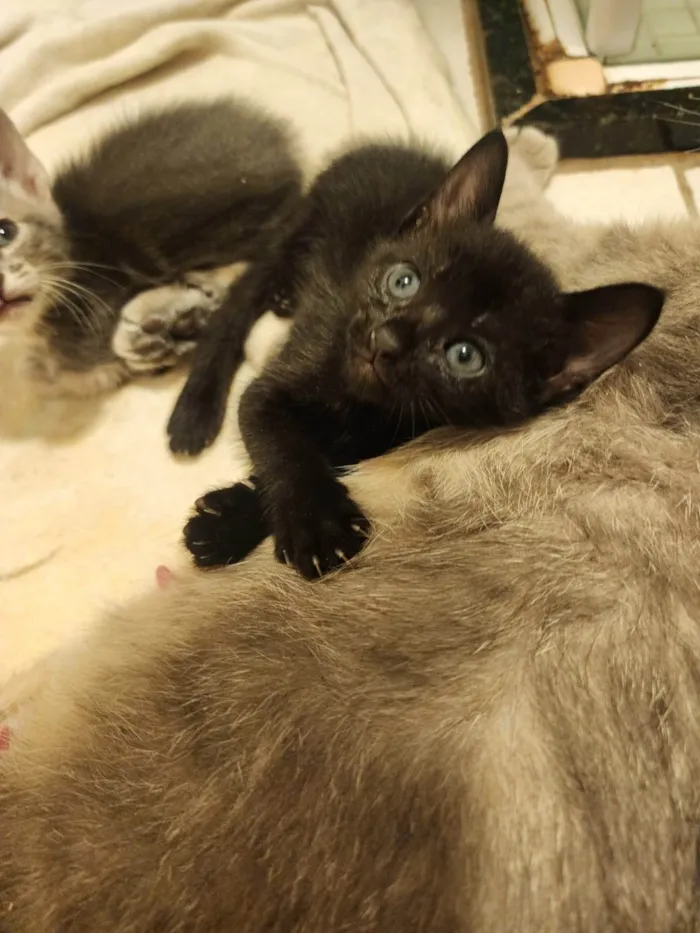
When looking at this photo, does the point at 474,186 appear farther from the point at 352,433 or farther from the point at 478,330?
the point at 352,433

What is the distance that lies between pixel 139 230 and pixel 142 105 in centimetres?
43

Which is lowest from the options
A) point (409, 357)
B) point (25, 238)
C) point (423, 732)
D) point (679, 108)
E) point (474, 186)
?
point (679, 108)

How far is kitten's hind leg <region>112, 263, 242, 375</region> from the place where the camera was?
1.60 meters

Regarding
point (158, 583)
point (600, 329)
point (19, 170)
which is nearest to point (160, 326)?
point (19, 170)

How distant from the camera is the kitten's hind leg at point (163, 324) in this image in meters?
1.60

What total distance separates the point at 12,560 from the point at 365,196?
0.93 metres

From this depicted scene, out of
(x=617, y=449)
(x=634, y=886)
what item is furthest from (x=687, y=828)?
(x=617, y=449)

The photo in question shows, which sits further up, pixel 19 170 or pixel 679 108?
pixel 19 170

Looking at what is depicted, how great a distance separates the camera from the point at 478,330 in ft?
3.95

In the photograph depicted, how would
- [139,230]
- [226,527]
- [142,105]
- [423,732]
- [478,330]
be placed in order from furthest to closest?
[142,105]
[139,230]
[226,527]
[478,330]
[423,732]

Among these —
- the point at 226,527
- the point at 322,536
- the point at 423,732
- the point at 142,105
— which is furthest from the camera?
the point at 142,105

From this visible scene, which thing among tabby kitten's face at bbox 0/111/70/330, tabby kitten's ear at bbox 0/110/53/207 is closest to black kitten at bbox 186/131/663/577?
tabby kitten's face at bbox 0/111/70/330

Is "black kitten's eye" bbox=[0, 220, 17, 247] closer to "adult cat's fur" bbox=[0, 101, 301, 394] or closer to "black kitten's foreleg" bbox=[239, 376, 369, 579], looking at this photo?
"adult cat's fur" bbox=[0, 101, 301, 394]

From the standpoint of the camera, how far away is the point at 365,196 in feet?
5.19
